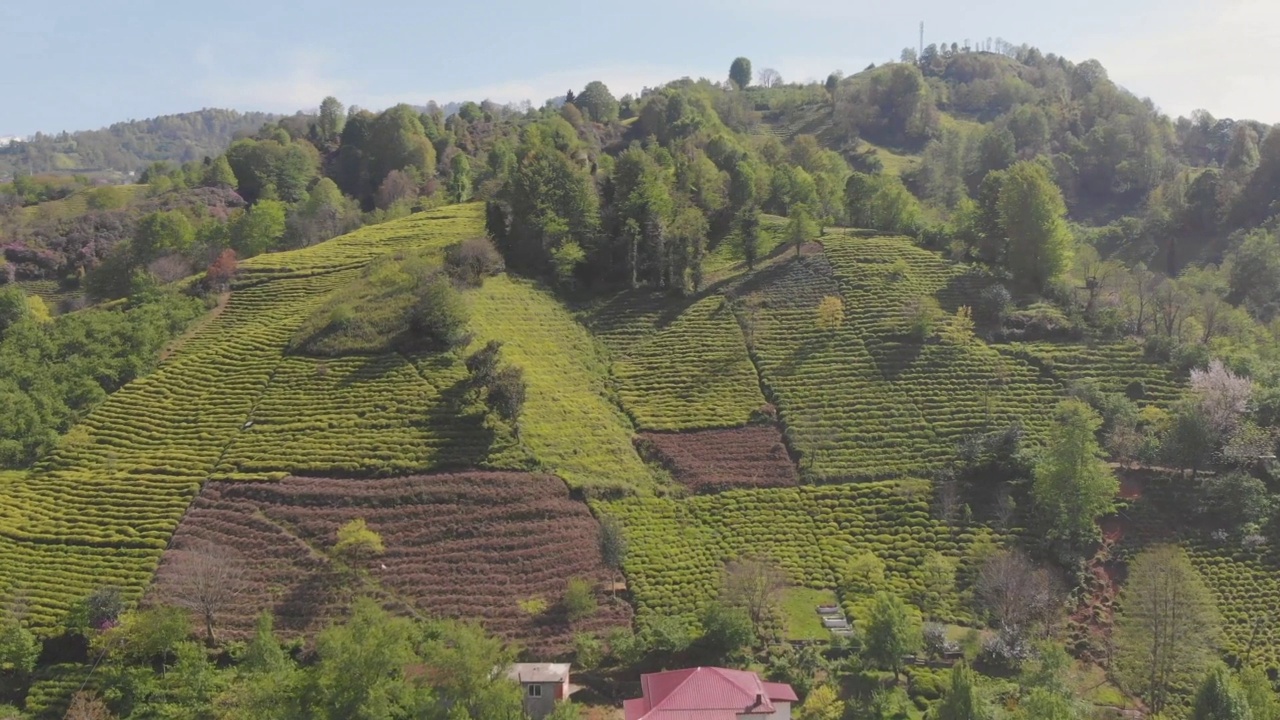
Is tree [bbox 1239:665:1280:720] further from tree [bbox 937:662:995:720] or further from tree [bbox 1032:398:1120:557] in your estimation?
tree [bbox 1032:398:1120:557]

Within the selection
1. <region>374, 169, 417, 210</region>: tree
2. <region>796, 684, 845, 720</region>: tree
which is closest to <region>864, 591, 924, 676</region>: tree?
<region>796, 684, 845, 720</region>: tree

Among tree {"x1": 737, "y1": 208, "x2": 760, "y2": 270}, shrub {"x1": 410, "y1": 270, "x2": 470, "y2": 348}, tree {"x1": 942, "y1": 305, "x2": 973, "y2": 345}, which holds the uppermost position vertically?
tree {"x1": 737, "y1": 208, "x2": 760, "y2": 270}

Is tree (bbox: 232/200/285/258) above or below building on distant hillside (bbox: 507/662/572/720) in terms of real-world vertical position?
above

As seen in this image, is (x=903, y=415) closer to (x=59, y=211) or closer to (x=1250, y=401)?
(x=1250, y=401)

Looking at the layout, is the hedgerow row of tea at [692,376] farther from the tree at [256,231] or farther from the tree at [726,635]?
the tree at [256,231]

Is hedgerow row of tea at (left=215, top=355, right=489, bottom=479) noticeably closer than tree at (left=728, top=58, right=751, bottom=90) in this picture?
Yes

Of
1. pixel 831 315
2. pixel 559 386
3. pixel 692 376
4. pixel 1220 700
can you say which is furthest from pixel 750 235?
pixel 1220 700

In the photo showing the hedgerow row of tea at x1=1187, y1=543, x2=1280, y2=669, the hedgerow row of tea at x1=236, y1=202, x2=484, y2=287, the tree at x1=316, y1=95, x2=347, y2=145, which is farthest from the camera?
the tree at x1=316, y1=95, x2=347, y2=145

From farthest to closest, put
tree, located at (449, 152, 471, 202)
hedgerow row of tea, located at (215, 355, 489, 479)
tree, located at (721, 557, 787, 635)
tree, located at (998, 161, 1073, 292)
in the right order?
1. tree, located at (449, 152, 471, 202)
2. tree, located at (998, 161, 1073, 292)
3. hedgerow row of tea, located at (215, 355, 489, 479)
4. tree, located at (721, 557, 787, 635)
